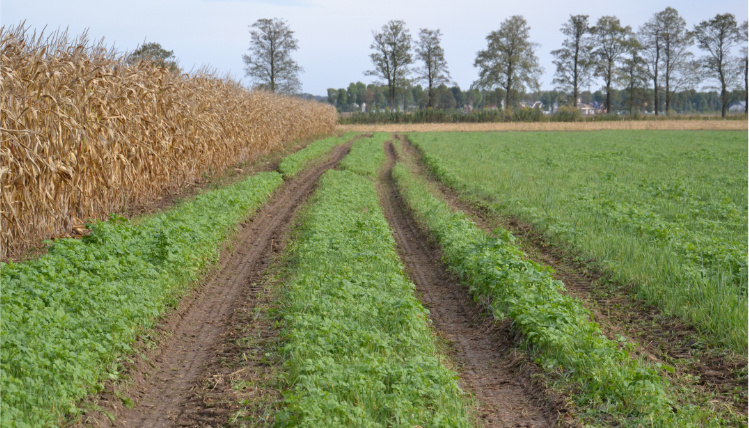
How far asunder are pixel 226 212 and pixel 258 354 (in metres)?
6.35

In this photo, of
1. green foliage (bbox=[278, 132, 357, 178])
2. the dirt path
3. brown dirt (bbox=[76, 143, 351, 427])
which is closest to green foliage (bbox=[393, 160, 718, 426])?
the dirt path

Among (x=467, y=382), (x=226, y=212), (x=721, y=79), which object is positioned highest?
(x=721, y=79)

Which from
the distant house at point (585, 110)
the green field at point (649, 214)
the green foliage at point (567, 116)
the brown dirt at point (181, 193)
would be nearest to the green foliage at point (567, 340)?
the green field at point (649, 214)

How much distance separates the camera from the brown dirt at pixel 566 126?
63.6m

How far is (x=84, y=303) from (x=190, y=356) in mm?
1270

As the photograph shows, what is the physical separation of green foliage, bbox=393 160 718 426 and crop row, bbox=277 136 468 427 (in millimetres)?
1060

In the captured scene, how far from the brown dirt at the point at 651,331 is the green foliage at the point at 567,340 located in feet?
1.43

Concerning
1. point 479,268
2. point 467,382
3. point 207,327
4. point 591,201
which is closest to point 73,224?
point 207,327

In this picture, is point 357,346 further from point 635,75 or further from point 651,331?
point 635,75

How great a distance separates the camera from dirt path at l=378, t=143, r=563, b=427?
5.26m

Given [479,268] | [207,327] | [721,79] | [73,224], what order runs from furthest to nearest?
[721,79]
[73,224]
[479,268]
[207,327]

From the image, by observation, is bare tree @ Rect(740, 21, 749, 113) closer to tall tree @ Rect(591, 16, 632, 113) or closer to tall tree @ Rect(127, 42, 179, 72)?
tall tree @ Rect(591, 16, 632, 113)

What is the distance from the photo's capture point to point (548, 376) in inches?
227

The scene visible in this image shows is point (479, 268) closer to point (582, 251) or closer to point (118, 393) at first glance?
point (582, 251)
